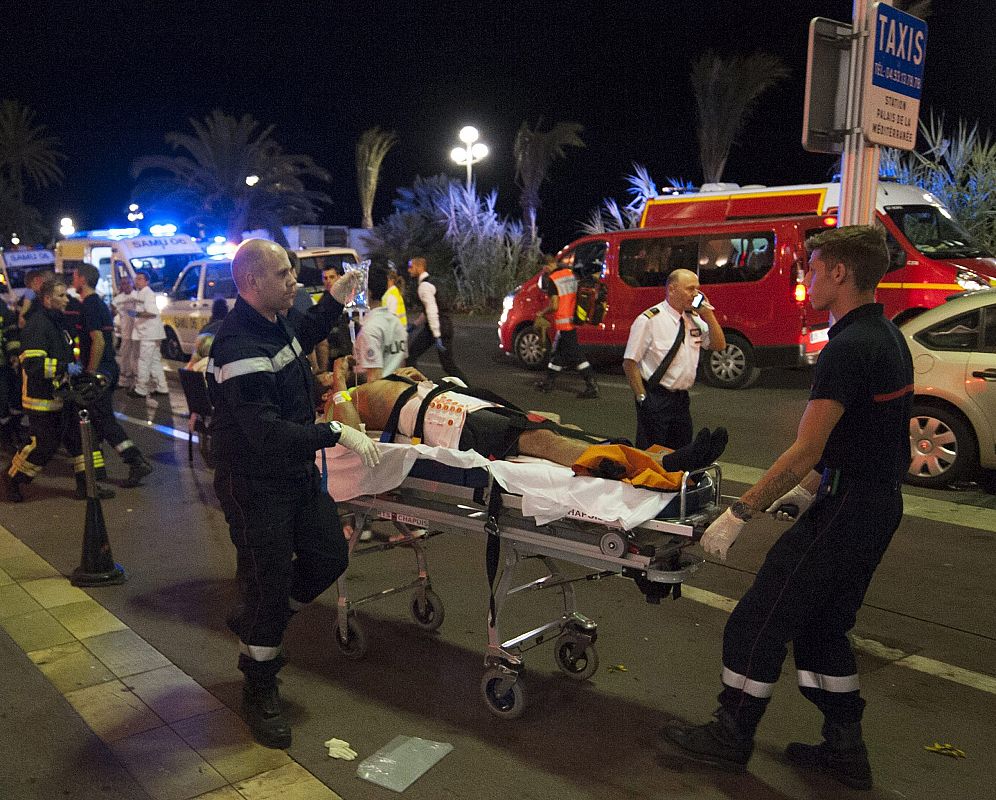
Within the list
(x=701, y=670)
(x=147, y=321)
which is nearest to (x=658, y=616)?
(x=701, y=670)

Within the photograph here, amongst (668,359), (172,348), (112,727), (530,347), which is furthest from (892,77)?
(172,348)

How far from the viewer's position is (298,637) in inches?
201

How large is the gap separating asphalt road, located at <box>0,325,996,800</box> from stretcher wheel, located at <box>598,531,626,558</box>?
82 cm

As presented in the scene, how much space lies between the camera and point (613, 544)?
12.2 feet

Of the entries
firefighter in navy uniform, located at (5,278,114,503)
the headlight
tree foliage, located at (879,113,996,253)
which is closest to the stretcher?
firefighter in navy uniform, located at (5,278,114,503)

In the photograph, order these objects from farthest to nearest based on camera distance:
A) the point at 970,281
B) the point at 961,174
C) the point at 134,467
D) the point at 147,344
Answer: the point at 961,174 → the point at 147,344 → the point at 970,281 → the point at 134,467

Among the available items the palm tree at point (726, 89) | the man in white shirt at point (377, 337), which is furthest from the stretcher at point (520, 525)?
the palm tree at point (726, 89)

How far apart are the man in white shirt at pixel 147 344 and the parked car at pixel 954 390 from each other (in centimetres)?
1004

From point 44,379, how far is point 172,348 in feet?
34.2

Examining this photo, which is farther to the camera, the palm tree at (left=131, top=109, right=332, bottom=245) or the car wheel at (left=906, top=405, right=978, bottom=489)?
the palm tree at (left=131, top=109, right=332, bottom=245)

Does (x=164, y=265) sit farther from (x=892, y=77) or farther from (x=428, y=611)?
(x=892, y=77)

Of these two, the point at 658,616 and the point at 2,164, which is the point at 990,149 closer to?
the point at 658,616

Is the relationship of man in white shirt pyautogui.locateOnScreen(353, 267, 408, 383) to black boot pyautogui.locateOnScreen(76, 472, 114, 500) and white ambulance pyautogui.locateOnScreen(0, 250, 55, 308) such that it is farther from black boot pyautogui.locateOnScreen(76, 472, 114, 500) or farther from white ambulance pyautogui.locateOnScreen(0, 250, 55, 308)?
white ambulance pyautogui.locateOnScreen(0, 250, 55, 308)

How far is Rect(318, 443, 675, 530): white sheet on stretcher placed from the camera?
3.73m
